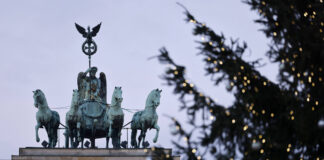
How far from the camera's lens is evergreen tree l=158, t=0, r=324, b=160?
12.0m

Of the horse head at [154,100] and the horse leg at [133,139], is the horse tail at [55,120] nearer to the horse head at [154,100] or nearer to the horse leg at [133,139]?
the horse leg at [133,139]

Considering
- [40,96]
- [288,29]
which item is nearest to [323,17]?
[288,29]

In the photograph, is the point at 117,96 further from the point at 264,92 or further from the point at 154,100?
the point at 264,92

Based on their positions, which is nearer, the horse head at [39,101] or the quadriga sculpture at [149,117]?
the horse head at [39,101]

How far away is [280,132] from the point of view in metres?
12.0

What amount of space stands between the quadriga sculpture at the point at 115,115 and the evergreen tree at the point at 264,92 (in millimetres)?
20868

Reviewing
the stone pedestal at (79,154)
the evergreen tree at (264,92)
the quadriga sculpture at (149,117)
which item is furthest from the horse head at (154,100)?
the evergreen tree at (264,92)

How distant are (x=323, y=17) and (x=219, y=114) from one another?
5.95 ft

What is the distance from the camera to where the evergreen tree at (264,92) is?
12.0 metres

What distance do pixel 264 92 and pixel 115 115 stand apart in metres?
21.6

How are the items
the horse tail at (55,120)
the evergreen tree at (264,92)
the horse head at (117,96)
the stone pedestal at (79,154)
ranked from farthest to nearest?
1. the stone pedestal at (79,154)
2. the horse tail at (55,120)
3. the horse head at (117,96)
4. the evergreen tree at (264,92)

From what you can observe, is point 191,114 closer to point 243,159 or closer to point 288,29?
point 243,159

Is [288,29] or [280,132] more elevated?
[288,29]

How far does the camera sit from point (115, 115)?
33969 millimetres
